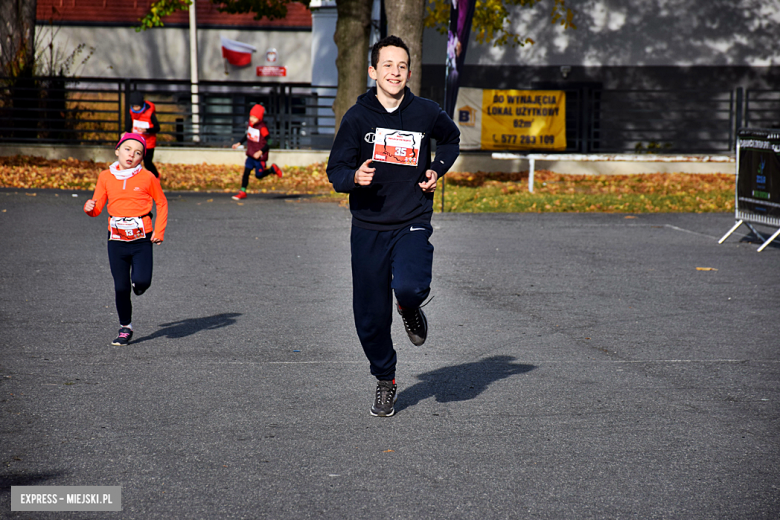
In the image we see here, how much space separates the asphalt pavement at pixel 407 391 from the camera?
3.76m

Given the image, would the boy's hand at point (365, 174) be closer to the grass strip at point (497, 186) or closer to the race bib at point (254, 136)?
the grass strip at point (497, 186)

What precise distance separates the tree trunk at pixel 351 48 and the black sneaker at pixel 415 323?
16398 millimetres

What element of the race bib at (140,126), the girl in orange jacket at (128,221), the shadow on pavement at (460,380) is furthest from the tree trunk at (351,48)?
the shadow on pavement at (460,380)

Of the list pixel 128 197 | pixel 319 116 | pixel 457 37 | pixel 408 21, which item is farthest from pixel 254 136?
pixel 128 197

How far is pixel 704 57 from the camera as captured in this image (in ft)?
86.8

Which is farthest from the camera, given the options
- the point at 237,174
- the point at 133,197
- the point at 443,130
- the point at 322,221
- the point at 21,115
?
the point at 21,115

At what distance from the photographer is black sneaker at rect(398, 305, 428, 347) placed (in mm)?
4676

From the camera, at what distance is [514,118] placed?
22891 millimetres

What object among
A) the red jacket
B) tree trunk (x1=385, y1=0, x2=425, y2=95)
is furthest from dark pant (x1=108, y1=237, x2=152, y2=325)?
tree trunk (x1=385, y1=0, x2=425, y2=95)

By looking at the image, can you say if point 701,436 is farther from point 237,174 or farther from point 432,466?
point 237,174

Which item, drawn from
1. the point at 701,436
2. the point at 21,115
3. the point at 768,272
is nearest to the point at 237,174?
the point at 21,115

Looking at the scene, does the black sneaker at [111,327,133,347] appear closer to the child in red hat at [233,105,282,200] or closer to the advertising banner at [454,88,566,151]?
the child in red hat at [233,105,282,200]

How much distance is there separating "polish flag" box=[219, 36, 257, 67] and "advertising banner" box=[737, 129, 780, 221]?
95.7ft

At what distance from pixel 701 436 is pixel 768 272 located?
19.3 ft
